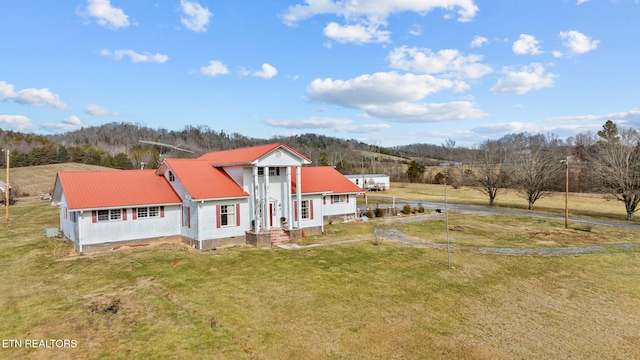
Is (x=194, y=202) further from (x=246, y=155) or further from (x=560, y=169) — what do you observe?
(x=560, y=169)

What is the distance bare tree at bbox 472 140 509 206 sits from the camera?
49.8m

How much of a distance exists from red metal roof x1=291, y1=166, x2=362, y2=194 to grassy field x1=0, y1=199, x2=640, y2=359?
7.82m

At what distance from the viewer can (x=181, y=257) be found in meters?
19.6

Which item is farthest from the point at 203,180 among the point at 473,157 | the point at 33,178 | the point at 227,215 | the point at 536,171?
the point at 33,178

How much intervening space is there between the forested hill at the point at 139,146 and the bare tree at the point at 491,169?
34.1m

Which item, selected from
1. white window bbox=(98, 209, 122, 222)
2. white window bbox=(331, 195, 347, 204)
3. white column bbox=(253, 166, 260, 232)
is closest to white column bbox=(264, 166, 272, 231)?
white column bbox=(253, 166, 260, 232)

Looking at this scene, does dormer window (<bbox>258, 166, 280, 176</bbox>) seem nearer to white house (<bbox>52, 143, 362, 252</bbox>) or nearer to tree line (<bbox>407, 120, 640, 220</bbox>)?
white house (<bbox>52, 143, 362, 252</bbox>)

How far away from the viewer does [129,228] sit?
21.9 metres

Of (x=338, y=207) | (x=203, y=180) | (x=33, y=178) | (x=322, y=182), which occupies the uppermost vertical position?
(x=33, y=178)

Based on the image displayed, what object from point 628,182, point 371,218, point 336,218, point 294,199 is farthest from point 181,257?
point 628,182

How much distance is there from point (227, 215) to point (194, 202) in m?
2.27

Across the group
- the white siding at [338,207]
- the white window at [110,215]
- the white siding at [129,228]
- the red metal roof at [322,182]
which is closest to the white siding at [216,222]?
the white siding at [129,228]

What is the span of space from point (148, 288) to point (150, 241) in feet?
28.3

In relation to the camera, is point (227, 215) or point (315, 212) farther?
point (315, 212)
